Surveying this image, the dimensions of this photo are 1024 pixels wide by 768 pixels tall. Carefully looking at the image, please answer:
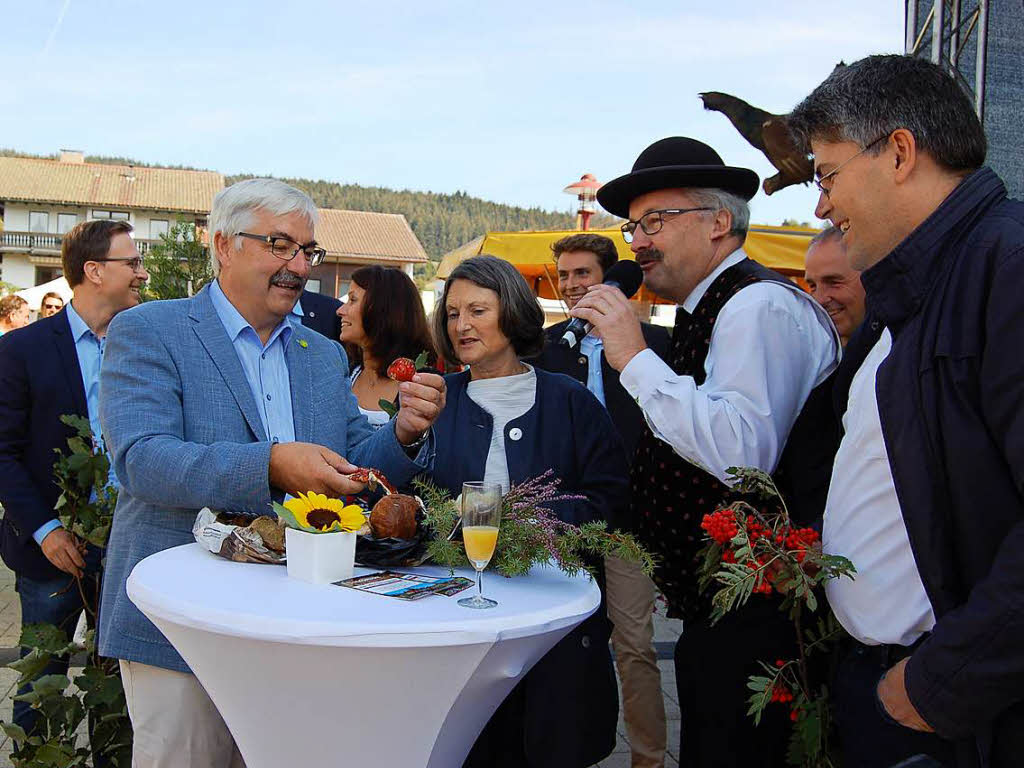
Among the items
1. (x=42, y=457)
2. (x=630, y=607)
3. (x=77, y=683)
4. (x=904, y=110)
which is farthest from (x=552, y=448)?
(x=42, y=457)

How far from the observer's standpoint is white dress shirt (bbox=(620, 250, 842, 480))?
7.21 ft

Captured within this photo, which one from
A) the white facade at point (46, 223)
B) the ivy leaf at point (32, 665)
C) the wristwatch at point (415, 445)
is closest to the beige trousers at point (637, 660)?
the wristwatch at point (415, 445)

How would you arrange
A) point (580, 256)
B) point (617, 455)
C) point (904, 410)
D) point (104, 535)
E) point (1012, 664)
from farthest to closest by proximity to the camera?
point (580, 256) → point (104, 535) → point (617, 455) → point (904, 410) → point (1012, 664)

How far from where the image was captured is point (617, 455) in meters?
2.74

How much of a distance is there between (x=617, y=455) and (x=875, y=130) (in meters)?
1.31

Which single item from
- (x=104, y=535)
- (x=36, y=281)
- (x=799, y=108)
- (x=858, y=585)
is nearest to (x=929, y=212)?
(x=799, y=108)

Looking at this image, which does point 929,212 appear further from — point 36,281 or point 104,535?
point 36,281

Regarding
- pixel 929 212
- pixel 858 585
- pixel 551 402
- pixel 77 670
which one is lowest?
pixel 77 670

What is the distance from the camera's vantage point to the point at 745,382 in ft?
7.43

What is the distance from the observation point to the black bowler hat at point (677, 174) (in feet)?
8.43

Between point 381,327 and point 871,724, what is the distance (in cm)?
317

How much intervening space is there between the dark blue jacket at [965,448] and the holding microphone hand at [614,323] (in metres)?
0.77

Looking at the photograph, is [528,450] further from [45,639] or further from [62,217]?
[62,217]

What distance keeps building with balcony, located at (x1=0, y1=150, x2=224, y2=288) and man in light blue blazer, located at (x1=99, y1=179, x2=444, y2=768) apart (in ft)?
199
